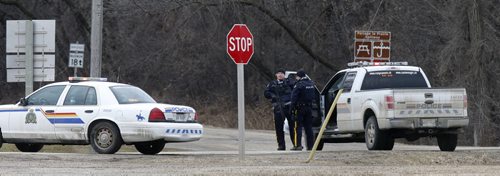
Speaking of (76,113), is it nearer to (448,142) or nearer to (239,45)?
(239,45)

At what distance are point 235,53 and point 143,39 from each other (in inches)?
1520

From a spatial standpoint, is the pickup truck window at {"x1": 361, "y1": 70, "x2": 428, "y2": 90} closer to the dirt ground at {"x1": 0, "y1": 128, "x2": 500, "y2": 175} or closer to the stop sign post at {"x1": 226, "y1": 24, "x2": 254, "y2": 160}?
the dirt ground at {"x1": 0, "y1": 128, "x2": 500, "y2": 175}

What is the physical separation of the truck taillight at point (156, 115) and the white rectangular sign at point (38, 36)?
16.6 ft

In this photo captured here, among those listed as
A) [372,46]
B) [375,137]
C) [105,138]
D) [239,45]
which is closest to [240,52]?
[239,45]

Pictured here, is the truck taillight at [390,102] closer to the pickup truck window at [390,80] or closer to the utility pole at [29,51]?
the pickup truck window at [390,80]

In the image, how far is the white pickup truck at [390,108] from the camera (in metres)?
20.1

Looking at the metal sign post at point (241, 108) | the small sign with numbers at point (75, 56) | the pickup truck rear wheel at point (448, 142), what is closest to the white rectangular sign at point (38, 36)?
the small sign with numbers at point (75, 56)

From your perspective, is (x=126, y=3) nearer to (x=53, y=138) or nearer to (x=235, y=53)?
(x=53, y=138)

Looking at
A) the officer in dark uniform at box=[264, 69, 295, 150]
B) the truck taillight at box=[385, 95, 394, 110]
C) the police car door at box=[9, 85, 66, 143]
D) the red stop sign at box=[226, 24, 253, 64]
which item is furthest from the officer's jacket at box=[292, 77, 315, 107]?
the police car door at box=[9, 85, 66, 143]

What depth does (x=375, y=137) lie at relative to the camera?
20.6 metres

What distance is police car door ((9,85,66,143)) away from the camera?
2016 centimetres

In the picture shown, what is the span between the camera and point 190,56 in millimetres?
52844

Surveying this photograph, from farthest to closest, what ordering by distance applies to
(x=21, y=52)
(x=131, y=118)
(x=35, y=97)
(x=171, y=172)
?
(x=21, y=52)
(x=35, y=97)
(x=131, y=118)
(x=171, y=172)

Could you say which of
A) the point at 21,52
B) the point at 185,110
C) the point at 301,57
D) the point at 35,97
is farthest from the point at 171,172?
the point at 301,57
